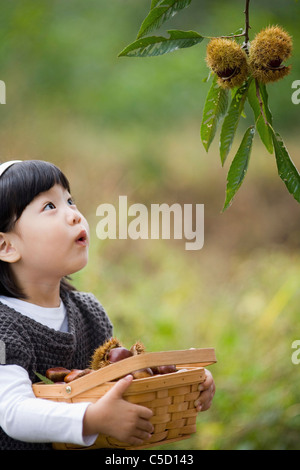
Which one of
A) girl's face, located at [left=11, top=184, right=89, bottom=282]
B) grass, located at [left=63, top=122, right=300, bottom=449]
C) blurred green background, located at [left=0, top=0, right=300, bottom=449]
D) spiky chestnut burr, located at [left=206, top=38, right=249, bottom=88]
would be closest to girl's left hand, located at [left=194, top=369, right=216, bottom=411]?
girl's face, located at [left=11, top=184, right=89, bottom=282]

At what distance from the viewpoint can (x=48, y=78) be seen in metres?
2.70

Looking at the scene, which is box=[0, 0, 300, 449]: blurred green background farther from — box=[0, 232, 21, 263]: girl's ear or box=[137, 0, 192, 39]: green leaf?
box=[137, 0, 192, 39]: green leaf

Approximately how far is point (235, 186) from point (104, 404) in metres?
0.30

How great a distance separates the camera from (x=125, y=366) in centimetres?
76

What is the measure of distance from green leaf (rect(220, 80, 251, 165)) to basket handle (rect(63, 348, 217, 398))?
25 cm

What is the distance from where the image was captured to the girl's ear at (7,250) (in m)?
0.95

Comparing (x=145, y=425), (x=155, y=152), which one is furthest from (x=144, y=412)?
(x=155, y=152)

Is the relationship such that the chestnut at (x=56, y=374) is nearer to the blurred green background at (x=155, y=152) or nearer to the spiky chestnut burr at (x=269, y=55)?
the spiky chestnut burr at (x=269, y=55)

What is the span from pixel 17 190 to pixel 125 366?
1.07 feet

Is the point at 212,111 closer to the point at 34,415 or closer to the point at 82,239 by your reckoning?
the point at 82,239

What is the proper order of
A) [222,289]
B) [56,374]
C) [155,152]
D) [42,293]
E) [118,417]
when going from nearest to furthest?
[118,417] → [56,374] → [42,293] → [222,289] → [155,152]

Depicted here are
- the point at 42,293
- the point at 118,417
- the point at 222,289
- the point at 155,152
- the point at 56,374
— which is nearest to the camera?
the point at 118,417

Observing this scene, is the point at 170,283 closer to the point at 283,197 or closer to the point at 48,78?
the point at 283,197

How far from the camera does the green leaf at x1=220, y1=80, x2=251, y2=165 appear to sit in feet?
2.72
